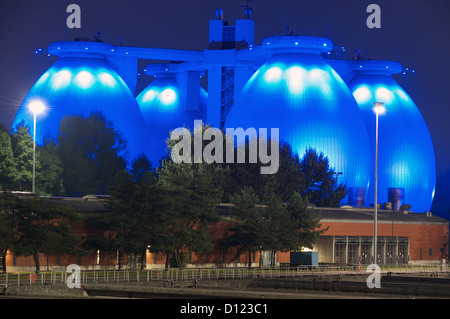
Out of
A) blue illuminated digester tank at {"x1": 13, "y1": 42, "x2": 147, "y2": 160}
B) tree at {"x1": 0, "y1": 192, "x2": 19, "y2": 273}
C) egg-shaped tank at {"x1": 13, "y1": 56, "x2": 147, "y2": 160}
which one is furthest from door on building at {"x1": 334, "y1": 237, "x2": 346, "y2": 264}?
egg-shaped tank at {"x1": 13, "y1": 56, "x2": 147, "y2": 160}

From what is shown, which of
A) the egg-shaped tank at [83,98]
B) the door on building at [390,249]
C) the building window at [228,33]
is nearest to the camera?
the door on building at [390,249]

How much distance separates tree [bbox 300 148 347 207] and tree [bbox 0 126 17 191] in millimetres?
30976

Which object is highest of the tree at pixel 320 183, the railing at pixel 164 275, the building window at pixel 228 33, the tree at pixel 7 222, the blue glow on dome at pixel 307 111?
the building window at pixel 228 33

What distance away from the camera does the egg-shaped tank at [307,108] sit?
119 meters

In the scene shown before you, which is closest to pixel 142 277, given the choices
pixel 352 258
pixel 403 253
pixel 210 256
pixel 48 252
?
pixel 48 252

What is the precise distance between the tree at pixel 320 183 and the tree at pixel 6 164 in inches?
1220

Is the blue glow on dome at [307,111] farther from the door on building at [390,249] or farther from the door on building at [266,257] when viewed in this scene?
the door on building at [266,257]

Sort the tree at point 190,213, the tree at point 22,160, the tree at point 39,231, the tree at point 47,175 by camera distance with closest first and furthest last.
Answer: the tree at point 39,231 → the tree at point 190,213 → the tree at point 22,160 → the tree at point 47,175

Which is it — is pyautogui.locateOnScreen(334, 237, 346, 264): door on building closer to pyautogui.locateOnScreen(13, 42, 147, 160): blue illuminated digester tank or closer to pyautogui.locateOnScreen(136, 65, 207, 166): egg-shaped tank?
pyautogui.locateOnScreen(13, 42, 147, 160): blue illuminated digester tank

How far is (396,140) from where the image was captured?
13275 cm

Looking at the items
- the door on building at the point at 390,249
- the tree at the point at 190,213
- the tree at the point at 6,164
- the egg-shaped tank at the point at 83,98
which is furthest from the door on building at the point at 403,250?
the egg-shaped tank at the point at 83,98

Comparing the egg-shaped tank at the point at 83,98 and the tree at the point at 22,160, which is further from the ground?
the egg-shaped tank at the point at 83,98

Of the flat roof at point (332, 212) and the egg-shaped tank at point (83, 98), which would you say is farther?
the egg-shaped tank at point (83, 98)
